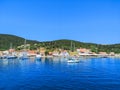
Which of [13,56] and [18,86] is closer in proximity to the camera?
[18,86]

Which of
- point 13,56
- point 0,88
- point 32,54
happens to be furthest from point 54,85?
point 32,54

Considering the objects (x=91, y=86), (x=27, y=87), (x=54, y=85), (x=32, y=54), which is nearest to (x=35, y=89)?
(x=27, y=87)

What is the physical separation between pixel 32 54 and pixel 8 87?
500 feet

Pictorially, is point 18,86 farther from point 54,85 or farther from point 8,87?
point 54,85

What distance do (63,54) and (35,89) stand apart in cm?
15583

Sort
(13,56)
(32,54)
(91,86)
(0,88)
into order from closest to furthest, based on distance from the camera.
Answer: (0,88) → (91,86) → (13,56) → (32,54)

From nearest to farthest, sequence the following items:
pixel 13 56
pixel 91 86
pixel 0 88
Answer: pixel 0 88 → pixel 91 86 → pixel 13 56

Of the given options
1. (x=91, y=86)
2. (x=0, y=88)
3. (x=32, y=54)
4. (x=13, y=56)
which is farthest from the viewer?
(x=32, y=54)

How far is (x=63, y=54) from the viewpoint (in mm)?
197000

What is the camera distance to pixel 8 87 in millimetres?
42656

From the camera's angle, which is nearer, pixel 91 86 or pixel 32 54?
pixel 91 86

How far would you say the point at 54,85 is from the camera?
45344 mm

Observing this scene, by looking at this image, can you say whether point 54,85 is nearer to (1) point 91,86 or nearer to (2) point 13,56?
(1) point 91,86

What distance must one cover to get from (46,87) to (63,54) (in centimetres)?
15372
